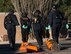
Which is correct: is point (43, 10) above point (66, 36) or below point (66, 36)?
above

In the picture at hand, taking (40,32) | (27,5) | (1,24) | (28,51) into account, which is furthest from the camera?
(1,24)

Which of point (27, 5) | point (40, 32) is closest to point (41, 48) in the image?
point (40, 32)

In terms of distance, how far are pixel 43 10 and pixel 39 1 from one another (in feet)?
2.47

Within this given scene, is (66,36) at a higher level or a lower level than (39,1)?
lower

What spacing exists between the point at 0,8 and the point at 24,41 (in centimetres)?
1473

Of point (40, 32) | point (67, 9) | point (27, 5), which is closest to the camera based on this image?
point (40, 32)

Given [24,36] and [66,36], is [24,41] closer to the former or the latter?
[24,36]

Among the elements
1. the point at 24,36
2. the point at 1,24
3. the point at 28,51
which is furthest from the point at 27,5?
the point at 28,51

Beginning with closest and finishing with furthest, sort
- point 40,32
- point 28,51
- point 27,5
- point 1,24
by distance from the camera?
point 28,51 < point 40,32 < point 27,5 < point 1,24

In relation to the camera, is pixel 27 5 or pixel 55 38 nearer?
pixel 55 38

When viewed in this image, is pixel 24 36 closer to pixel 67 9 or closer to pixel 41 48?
pixel 41 48

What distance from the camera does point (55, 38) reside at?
59.1ft

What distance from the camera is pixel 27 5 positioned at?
92.5ft

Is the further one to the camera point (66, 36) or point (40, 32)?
point (66, 36)
